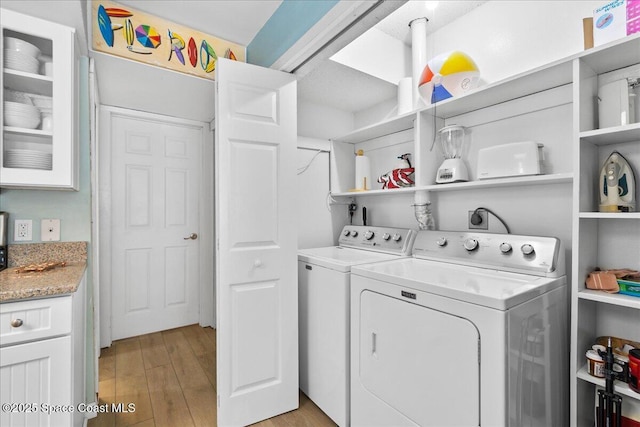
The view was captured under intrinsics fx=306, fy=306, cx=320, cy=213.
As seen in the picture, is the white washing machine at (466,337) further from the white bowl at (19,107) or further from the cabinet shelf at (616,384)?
the white bowl at (19,107)

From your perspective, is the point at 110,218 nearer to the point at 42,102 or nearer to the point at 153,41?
the point at 42,102

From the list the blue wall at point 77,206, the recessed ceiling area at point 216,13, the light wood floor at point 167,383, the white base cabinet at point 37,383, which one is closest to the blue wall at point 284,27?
the recessed ceiling area at point 216,13

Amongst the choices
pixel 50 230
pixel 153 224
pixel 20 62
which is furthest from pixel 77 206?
pixel 153 224

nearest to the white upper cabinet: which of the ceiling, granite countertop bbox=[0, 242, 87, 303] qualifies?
the ceiling

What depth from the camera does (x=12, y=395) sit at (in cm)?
112

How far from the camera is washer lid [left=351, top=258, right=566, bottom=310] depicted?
1117mm

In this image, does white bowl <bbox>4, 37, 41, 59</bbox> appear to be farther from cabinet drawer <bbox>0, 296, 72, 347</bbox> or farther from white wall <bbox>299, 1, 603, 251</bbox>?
white wall <bbox>299, 1, 603, 251</bbox>

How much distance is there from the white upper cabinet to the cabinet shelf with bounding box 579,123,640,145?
241cm

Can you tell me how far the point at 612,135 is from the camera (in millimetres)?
1305

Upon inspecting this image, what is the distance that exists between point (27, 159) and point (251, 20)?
1.49m

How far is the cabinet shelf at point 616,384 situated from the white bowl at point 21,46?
9.57 feet

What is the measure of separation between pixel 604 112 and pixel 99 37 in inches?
104

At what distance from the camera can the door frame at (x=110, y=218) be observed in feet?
8.88

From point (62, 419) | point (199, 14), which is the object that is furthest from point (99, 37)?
point (62, 419)
